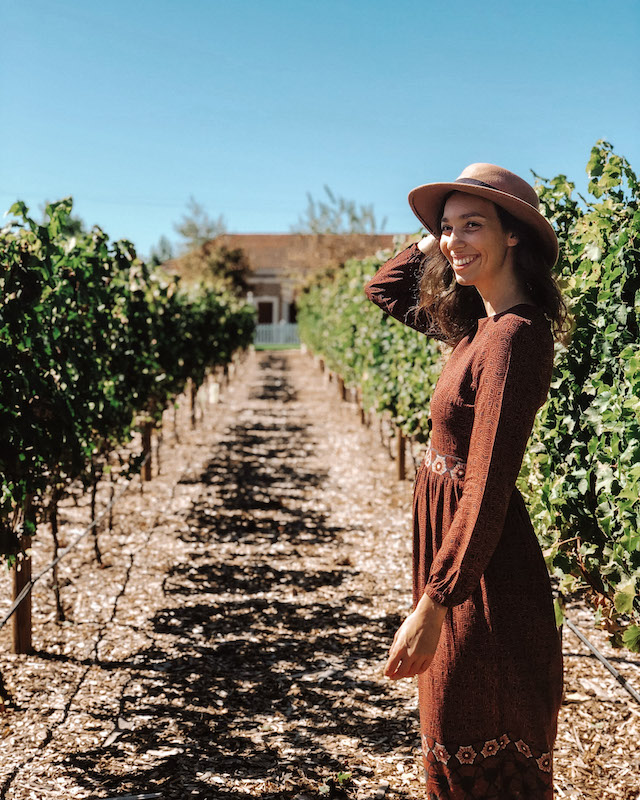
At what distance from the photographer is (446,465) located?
70.5 inches

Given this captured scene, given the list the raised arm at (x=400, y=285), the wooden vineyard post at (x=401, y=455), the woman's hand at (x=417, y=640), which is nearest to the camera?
the woman's hand at (x=417, y=640)

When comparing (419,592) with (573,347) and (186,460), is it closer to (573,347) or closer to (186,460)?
(573,347)

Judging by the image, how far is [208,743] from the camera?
3.13 m

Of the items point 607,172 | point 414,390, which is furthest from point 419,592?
point 414,390

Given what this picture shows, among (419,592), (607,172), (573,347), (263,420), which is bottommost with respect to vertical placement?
(263,420)

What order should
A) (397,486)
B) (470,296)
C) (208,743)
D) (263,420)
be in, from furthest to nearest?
(263,420) < (397,486) < (208,743) < (470,296)

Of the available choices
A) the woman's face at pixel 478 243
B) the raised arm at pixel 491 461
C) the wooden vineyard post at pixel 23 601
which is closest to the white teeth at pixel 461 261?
the woman's face at pixel 478 243

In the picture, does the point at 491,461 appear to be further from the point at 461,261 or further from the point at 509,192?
the point at 509,192

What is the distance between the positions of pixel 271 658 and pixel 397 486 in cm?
437

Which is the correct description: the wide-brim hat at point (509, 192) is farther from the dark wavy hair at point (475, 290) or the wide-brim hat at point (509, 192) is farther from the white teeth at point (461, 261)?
the white teeth at point (461, 261)

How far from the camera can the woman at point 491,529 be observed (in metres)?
1.54

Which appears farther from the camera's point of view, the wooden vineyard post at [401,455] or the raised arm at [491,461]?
the wooden vineyard post at [401,455]

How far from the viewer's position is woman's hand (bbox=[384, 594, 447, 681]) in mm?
1520

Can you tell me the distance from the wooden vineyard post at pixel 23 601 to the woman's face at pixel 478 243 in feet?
9.30
